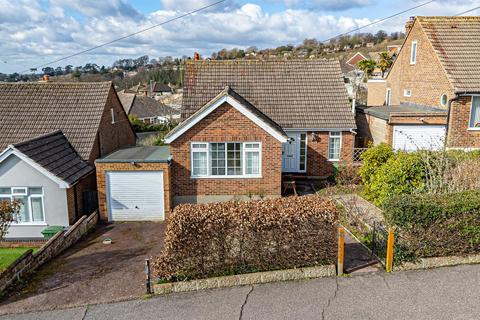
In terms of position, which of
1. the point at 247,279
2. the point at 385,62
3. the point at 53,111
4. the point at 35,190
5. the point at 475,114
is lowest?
the point at 247,279

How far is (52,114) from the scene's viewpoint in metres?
18.8

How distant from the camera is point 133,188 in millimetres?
15164

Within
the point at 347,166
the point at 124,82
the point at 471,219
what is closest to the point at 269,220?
the point at 471,219

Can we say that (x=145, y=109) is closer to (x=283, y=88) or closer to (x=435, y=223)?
(x=283, y=88)

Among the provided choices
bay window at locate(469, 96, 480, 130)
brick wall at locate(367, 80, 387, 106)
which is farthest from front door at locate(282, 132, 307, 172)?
brick wall at locate(367, 80, 387, 106)

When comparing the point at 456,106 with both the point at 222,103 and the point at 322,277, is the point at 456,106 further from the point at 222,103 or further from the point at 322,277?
the point at 322,277

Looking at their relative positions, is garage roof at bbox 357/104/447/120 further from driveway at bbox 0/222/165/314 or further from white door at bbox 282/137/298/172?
Answer: driveway at bbox 0/222/165/314

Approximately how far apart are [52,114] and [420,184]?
1715 centimetres

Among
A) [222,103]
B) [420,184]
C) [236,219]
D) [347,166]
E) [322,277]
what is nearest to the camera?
[236,219]

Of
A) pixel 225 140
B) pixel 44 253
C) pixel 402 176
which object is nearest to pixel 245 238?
pixel 44 253

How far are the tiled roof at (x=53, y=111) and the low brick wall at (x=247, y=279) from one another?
1058cm

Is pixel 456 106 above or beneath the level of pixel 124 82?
beneath

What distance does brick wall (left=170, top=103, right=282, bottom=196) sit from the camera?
1528 cm

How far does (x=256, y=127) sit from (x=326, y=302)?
8.72 metres
